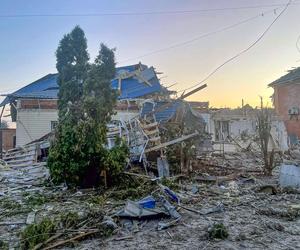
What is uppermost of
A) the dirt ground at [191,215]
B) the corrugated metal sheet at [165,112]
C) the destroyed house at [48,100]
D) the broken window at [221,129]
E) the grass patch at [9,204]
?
the destroyed house at [48,100]

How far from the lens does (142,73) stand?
84.5ft

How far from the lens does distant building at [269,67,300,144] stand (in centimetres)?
2698

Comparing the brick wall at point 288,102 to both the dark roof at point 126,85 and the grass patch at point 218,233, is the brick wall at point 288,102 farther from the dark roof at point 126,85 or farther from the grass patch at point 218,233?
the grass patch at point 218,233

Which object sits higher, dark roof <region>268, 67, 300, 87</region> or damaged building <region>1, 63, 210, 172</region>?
dark roof <region>268, 67, 300, 87</region>

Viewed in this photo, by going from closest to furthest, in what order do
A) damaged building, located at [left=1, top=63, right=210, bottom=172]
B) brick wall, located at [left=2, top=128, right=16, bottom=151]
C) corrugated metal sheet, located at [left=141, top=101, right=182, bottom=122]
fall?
damaged building, located at [left=1, top=63, right=210, bottom=172] < corrugated metal sheet, located at [left=141, top=101, right=182, bottom=122] < brick wall, located at [left=2, top=128, right=16, bottom=151]

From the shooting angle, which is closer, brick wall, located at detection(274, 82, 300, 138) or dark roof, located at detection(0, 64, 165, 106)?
dark roof, located at detection(0, 64, 165, 106)

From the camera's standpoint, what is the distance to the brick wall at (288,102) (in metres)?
27.0

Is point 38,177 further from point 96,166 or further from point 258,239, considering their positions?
point 258,239

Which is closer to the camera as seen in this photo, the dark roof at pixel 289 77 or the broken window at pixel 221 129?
the dark roof at pixel 289 77

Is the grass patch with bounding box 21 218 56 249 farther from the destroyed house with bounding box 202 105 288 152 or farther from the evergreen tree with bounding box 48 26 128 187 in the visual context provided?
the destroyed house with bounding box 202 105 288 152

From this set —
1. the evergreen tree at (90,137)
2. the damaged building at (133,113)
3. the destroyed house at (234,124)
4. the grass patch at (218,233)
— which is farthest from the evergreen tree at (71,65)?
the destroyed house at (234,124)

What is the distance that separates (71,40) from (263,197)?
30.6 ft

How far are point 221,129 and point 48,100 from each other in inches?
591

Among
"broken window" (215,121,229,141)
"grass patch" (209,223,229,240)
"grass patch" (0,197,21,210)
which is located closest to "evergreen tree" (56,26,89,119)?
"grass patch" (0,197,21,210)
